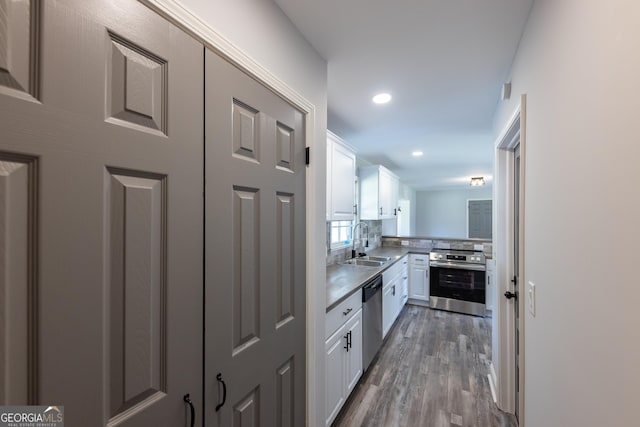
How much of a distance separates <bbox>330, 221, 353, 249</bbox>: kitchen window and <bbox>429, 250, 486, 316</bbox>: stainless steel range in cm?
165

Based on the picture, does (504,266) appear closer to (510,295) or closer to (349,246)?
(510,295)

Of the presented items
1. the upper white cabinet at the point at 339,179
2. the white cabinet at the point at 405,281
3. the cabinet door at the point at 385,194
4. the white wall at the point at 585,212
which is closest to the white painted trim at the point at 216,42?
the white wall at the point at 585,212

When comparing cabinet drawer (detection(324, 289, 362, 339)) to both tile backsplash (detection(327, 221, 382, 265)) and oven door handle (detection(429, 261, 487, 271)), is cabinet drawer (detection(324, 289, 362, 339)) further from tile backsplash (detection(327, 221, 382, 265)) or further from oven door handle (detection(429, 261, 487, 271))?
oven door handle (detection(429, 261, 487, 271))

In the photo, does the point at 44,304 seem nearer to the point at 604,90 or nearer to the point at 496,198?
the point at 604,90

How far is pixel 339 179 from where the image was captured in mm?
2615

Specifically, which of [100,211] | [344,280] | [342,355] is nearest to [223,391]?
[100,211]

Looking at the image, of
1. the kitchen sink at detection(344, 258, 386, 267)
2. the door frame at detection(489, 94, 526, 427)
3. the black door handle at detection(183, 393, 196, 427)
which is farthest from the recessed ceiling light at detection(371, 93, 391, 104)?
the black door handle at detection(183, 393, 196, 427)

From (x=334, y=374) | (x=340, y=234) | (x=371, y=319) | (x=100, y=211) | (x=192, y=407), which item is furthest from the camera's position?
(x=340, y=234)

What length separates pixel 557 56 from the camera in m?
0.91

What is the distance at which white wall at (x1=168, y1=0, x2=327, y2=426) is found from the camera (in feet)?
3.23

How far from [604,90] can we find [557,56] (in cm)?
40

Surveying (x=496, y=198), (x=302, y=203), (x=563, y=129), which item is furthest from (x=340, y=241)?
(x=563, y=129)

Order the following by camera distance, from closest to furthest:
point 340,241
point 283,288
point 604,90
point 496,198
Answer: point 604,90 → point 283,288 → point 496,198 → point 340,241

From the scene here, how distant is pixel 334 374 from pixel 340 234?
6.34 ft
